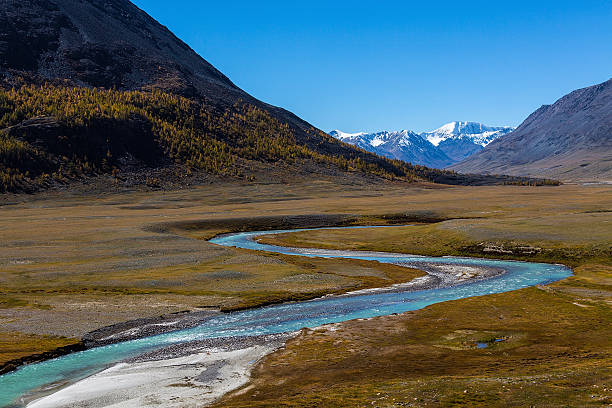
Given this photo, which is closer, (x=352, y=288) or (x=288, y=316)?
(x=288, y=316)

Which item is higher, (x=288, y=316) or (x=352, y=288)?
(x=352, y=288)

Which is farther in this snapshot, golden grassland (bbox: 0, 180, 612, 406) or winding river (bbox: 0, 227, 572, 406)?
winding river (bbox: 0, 227, 572, 406)

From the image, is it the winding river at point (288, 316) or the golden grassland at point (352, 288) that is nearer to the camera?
the golden grassland at point (352, 288)

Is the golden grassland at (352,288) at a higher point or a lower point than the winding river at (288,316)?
higher

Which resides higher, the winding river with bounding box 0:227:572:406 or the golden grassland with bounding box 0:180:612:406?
the golden grassland with bounding box 0:180:612:406
